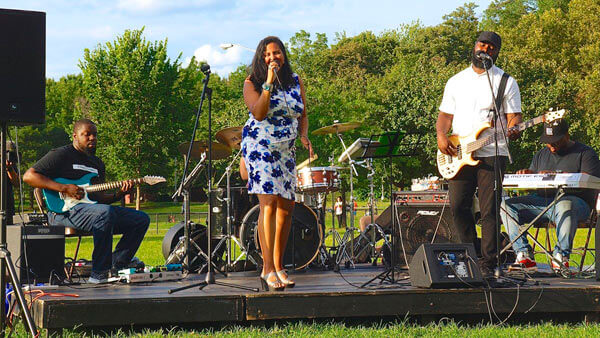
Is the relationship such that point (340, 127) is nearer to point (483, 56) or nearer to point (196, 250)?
point (196, 250)

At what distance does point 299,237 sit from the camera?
8.24 meters

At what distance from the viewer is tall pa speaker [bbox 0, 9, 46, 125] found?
456 centimetres

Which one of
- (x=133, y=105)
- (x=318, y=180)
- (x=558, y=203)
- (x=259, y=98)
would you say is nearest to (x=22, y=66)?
(x=259, y=98)

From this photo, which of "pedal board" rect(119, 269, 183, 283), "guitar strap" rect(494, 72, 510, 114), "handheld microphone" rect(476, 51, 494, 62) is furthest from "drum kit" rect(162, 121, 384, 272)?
"handheld microphone" rect(476, 51, 494, 62)

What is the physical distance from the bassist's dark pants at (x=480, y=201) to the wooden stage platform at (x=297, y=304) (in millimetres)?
509

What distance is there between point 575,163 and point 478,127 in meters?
2.15

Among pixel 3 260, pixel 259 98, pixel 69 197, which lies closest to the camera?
pixel 3 260

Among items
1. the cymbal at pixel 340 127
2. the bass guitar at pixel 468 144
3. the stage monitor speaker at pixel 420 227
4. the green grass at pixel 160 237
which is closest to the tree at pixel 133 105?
the green grass at pixel 160 237

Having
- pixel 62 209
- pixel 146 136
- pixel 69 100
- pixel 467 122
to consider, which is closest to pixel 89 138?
pixel 62 209

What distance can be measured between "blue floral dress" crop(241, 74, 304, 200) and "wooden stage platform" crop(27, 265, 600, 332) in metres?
0.85

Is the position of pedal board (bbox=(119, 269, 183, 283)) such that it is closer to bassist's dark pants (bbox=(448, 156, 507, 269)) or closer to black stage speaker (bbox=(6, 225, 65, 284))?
black stage speaker (bbox=(6, 225, 65, 284))

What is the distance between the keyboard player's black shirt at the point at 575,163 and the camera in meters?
7.48

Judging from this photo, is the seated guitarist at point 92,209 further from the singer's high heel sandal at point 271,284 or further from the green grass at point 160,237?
the green grass at point 160,237

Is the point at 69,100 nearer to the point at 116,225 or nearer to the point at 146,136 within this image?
the point at 146,136
